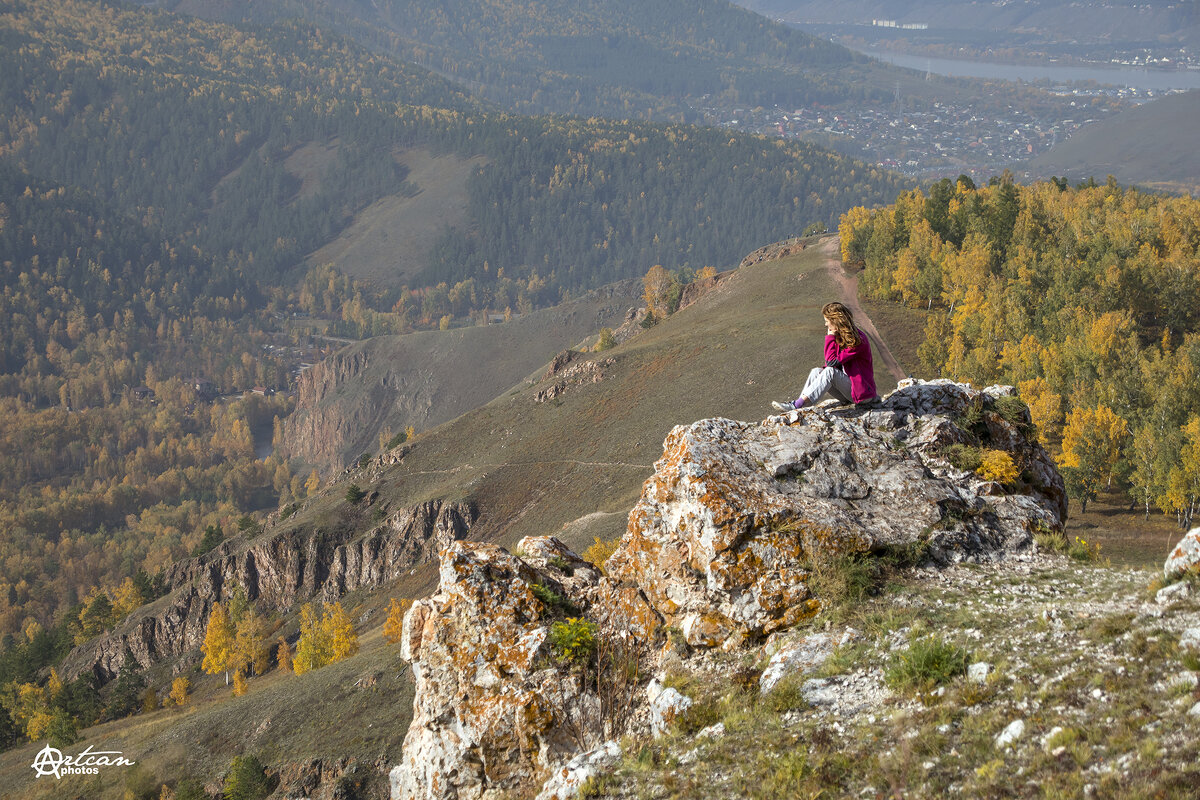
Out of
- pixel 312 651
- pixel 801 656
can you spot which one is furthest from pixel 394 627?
pixel 801 656

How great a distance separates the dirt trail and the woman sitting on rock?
190 ft

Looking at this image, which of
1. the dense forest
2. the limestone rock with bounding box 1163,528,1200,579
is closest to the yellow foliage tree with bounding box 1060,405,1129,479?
the dense forest

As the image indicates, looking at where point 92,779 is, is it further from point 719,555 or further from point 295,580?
point 719,555

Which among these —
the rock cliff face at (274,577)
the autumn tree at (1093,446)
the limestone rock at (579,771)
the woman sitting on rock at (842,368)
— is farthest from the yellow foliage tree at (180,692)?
the woman sitting on rock at (842,368)

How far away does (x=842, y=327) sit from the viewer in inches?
778

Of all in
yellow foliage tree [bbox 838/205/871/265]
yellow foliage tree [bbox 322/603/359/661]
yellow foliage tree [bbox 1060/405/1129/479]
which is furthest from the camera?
yellow foliage tree [bbox 838/205/871/265]

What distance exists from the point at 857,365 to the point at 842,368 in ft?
1.23

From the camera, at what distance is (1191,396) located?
241 ft

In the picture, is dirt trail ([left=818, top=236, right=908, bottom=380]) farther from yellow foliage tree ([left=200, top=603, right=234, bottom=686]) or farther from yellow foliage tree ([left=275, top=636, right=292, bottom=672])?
yellow foliage tree ([left=200, top=603, right=234, bottom=686])

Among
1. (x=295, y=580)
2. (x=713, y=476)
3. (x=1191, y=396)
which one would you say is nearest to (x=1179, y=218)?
(x=1191, y=396)

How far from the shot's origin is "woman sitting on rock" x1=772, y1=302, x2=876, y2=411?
19.9 metres

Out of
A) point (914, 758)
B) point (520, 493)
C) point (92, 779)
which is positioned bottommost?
point (92, 779)

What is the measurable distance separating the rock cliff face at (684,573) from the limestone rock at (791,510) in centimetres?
4

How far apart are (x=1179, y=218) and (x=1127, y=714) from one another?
12781 cm
